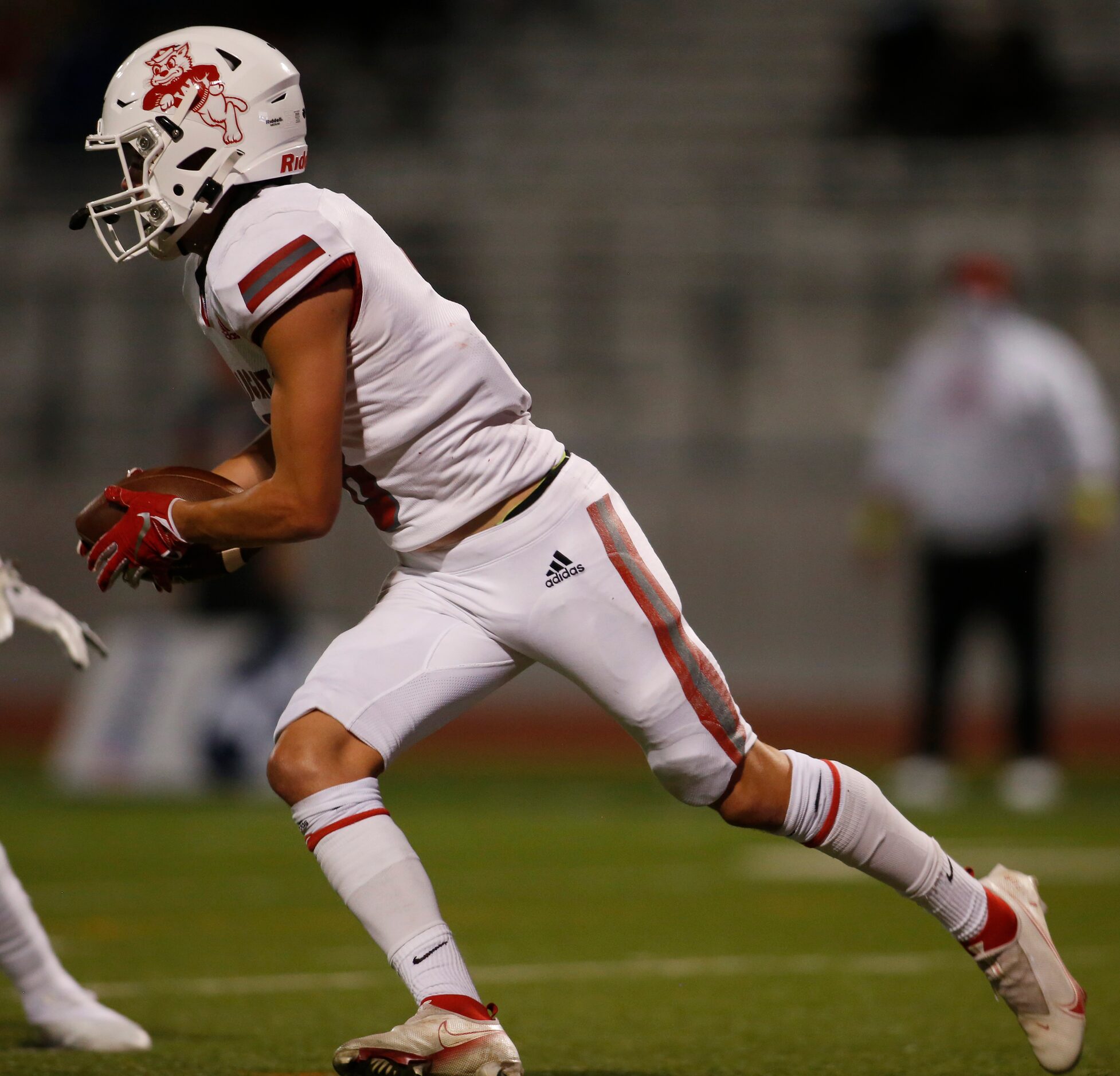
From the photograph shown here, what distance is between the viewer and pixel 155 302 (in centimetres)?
1374

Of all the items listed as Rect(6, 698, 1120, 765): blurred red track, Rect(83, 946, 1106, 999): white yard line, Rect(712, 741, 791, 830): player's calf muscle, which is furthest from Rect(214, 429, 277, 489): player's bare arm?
Rect(6, 698, 1120, 765): blurred red track

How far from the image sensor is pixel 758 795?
3.32 metres

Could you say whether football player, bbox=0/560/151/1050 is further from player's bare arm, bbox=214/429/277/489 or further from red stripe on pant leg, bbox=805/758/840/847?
red stripe on pant leg, bbox=805/758/840/847

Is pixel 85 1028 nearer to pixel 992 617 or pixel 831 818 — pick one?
pixel 831 818

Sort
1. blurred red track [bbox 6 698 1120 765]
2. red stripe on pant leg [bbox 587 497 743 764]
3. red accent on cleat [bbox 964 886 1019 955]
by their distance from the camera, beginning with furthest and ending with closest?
blurred red track [bbox 6 698 1120 765] < red accent on cleat [bbox 964 886 1019 955] < red stripe on pant leg [bbox 587 497 743 764]

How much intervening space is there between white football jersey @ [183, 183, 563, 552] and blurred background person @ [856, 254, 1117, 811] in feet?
17.4

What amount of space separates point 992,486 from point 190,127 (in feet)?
19.3

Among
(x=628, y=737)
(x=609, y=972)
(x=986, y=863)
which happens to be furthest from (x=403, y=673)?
(x=628, y=737)

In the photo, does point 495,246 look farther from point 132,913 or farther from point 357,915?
point 357,915

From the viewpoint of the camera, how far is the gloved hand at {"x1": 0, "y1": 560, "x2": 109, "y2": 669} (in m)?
3.50

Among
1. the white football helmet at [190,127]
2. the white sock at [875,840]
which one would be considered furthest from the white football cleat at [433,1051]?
the white football helmet at [190,127]

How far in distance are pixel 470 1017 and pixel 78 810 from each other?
5.50m

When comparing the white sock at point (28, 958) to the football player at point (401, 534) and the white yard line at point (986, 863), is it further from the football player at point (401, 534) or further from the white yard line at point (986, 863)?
the white yard line at point (986, 863)

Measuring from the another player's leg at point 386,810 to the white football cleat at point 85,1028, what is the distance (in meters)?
0.73
